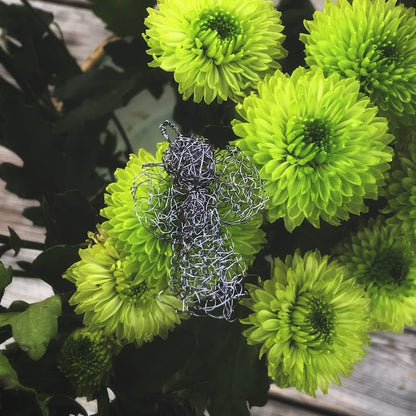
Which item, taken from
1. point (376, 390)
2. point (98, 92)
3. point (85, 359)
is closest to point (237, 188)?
point (85, 359)

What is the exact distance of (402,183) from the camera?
26 cm

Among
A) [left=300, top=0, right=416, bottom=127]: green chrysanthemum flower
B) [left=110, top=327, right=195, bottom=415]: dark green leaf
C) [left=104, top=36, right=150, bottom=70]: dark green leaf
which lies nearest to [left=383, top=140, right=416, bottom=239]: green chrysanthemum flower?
[left=300, top=0, right=416, bottom=127]: green chrysanthemum flower

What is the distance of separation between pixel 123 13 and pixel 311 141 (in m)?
0.21

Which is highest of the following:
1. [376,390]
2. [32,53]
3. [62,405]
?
[32,53]

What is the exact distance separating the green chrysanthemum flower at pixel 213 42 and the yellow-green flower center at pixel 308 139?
3 centimetres

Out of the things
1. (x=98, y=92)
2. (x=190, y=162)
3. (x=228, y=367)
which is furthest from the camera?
(x=98, y=92)

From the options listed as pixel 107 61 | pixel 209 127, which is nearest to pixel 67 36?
pixel 107 61

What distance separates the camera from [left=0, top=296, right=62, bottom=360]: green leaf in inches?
9.3

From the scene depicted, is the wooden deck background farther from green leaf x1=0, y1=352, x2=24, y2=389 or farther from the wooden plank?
green leaf x1=0, y1=352, x2=24, y2=389

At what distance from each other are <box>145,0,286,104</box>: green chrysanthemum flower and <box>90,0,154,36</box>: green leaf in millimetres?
126

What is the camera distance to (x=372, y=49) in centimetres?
24

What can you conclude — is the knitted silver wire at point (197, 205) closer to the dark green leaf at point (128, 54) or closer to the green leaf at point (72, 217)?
the green leaf at point (72, 217)

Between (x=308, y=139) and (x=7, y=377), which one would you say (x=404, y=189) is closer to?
(x=308, y=139)

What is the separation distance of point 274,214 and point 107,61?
0.35 meters
